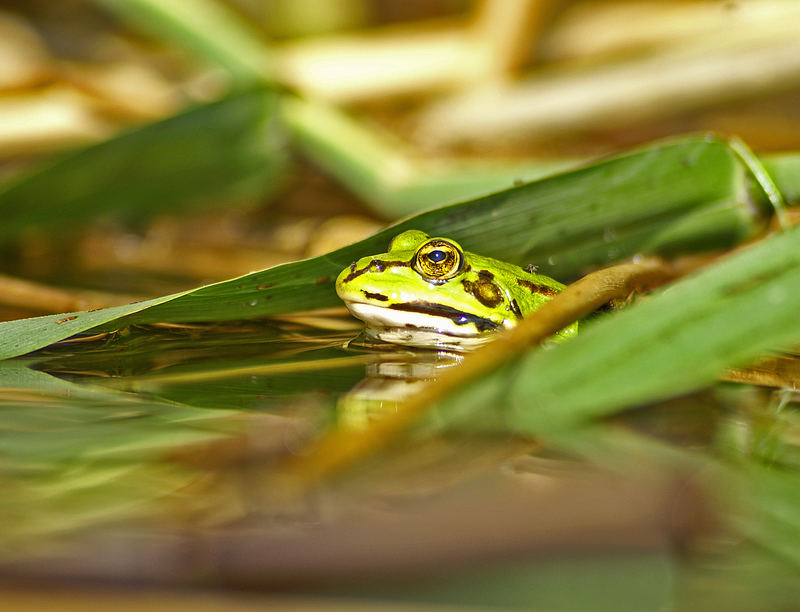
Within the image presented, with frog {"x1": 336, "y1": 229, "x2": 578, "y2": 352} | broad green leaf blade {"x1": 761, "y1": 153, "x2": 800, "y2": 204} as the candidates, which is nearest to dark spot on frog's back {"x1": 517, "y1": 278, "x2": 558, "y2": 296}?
frog {"x1": 336, "y1": 229, "x2": 578, "y2": 352}

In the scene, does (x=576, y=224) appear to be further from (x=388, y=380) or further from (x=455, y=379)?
(x=455, y=379)

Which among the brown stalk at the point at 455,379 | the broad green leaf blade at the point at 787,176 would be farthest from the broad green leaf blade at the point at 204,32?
the brown stalk at the point at 455,379

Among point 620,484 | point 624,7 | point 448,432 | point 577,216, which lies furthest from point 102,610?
point 624,7

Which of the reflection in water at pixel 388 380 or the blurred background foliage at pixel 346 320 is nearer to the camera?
the blurred background foliage at pixel 346 320

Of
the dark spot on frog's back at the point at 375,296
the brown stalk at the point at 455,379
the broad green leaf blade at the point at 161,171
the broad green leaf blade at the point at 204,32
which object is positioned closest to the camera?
the brown stalk at the point at 455,379

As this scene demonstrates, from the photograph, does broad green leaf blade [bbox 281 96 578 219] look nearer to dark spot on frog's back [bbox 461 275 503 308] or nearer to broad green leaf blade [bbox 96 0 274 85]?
broad green leaf blade [bbox 96 0 274 85]

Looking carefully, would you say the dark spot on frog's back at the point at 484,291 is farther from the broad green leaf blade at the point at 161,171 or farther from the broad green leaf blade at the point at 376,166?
the broad green leaf blade at the point at 161,171

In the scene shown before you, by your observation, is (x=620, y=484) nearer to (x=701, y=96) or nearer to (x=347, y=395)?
(x=347, y=395)

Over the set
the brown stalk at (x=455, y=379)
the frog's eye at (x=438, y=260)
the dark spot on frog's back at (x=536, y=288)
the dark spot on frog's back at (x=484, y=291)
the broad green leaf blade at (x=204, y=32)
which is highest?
the broad green leaf blade at (x=204, y=32)
